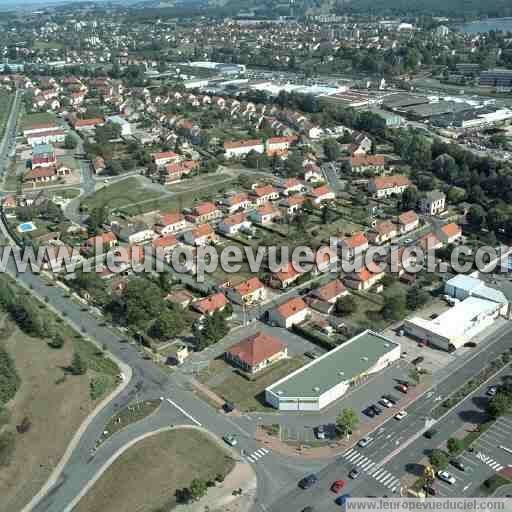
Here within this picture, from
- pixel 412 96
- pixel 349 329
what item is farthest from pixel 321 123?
pixel 349 329

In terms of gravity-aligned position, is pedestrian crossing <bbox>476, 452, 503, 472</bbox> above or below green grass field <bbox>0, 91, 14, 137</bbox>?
below

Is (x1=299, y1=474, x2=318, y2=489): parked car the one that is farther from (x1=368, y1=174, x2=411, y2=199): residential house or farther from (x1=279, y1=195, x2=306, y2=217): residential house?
(x1=368, y1=174, x2=411, y2=199): residential house

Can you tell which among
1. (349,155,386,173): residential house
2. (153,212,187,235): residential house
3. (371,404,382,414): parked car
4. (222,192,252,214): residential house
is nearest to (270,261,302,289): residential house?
(153,212,187,235): residential house

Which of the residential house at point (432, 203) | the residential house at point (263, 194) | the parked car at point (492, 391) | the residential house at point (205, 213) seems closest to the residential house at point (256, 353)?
the parked car at point (492, 391)

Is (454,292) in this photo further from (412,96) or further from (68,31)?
(68,31)

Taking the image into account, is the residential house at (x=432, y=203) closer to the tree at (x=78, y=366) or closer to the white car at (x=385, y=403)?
the white car at (x=385, y=403)

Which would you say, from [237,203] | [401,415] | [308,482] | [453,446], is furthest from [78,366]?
[237,203]
